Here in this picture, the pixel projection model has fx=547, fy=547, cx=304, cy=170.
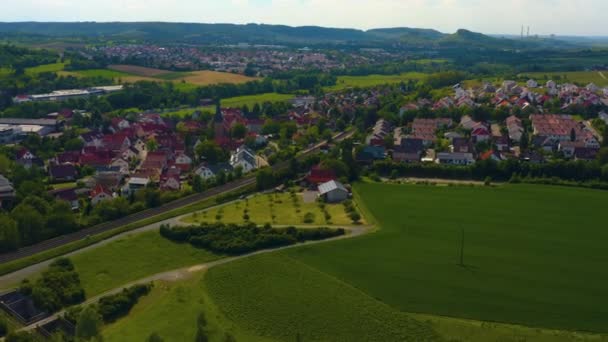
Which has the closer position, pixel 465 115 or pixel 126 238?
pixel 126 238

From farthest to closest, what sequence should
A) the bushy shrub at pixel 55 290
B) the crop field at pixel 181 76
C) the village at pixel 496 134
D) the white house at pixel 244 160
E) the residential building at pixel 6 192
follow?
the crop field at pixel 181 76
the village at pixel 496 134
the white house at pixel 244 160
the residential building at pixel 6 192
the bushy shrub at pixel 55 290

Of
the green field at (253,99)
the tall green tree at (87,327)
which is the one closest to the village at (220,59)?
the green field at (253,99)

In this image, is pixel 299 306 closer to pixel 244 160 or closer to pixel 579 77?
pixel 244 160

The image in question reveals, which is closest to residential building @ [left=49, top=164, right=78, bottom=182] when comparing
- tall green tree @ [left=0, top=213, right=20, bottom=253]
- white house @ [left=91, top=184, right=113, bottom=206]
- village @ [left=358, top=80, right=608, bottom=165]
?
white house @ [left=91, top=184, right=113, bottom=206]

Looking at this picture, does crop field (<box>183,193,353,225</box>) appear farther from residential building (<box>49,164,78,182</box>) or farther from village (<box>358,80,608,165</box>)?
residential building (<box>49,164,78,182</box>)

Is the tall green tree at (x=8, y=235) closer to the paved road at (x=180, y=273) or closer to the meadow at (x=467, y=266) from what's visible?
the paved road at (x=180, y=273)

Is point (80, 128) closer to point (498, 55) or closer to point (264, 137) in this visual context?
point (264, 137)

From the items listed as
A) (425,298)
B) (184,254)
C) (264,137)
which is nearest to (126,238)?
(184,254)
